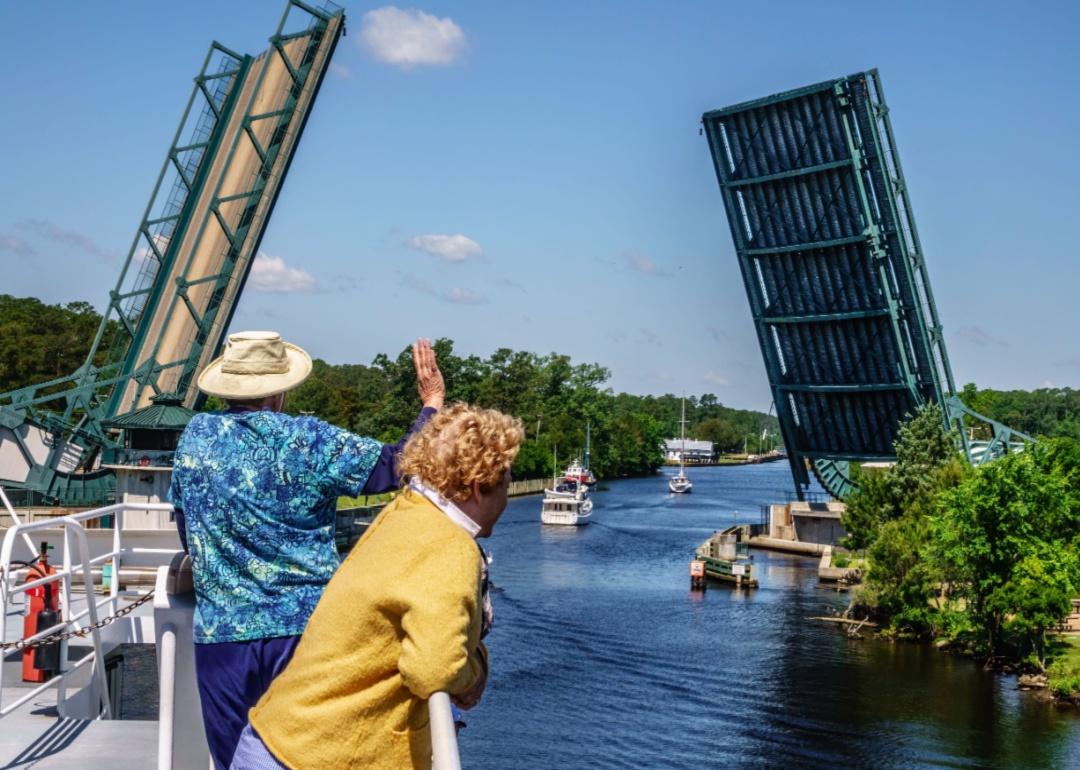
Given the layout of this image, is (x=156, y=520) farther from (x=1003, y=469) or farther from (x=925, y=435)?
(x=925, y=435)

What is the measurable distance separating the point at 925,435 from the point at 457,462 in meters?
23.8

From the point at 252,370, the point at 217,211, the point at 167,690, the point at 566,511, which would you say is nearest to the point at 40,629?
the point at 167,690

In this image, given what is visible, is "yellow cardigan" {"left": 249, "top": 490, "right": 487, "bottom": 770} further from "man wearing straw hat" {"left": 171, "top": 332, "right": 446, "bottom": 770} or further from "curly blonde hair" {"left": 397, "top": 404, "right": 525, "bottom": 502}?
"man wearing straw hat" {"left": 171, "top": 332, "right": 446, "bottom": 770}

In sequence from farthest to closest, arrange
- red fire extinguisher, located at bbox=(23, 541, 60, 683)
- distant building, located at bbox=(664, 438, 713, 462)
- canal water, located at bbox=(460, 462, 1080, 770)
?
distant building, located at bbox=(664, 438, 713, 462) → canal water, located at bbox=(460, 462, 1080, 770) → red fire extinguisher, located at bbox=(23, 541, 60, 683)

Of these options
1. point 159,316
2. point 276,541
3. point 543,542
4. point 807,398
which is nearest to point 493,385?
point 543,542

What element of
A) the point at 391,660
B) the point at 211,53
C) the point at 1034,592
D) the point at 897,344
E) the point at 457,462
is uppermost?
the point at 211,53

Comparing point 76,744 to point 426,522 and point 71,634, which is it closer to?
point 71,634

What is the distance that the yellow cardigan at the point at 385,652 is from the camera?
5.01 ft

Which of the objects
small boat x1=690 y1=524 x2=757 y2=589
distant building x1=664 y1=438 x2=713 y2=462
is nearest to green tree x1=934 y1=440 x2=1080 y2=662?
small boat x1=690 y1=524 x2=757 y2=589

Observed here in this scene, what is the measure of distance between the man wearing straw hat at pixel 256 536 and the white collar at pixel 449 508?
520 millimetres

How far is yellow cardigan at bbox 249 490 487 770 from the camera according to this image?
153 cm

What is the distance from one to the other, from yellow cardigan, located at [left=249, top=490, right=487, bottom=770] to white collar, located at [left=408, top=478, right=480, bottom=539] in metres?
0.01

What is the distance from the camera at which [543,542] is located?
3703cm

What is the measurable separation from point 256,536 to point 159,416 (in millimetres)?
19701
